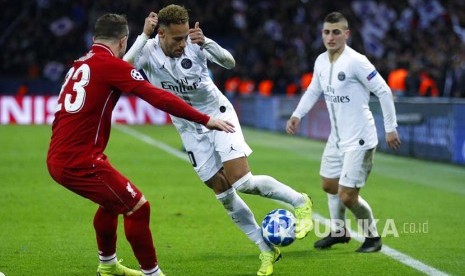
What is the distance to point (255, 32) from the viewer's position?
3978cm

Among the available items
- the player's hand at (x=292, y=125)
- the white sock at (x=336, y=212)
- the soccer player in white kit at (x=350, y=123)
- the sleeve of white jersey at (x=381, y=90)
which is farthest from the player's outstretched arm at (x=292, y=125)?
the sleeve of white jersey at (x=381, y=90)

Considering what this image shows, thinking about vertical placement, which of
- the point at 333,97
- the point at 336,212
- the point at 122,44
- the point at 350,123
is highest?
the point at 122,44

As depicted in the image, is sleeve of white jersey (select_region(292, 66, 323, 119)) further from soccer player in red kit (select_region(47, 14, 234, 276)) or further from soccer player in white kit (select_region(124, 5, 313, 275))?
soccer player in red kit (select_region(47, 14, 234, 276))

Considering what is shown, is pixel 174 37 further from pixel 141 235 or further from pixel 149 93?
pixel 141 235

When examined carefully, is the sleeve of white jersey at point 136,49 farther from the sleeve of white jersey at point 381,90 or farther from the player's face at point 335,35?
the sleeve of white jersey at point 381,90

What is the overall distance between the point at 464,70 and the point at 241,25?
15.1m

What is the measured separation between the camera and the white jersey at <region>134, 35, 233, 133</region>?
27.3ft

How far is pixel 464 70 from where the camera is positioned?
2564 centimetres

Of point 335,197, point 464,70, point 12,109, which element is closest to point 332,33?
point 335,197

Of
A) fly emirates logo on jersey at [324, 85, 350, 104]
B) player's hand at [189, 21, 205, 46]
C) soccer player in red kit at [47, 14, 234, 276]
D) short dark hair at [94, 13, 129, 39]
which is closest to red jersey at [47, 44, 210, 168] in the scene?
soccer player in red kit at [47, 14, 234, 276]

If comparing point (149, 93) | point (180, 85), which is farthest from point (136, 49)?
point (149, 93)

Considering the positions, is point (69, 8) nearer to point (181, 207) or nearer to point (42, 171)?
point (42, 171)

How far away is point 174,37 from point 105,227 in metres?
1.66

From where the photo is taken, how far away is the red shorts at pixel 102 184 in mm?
6949
